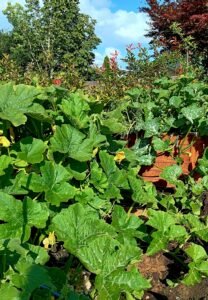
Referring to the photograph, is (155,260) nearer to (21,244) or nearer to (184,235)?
(184,235)

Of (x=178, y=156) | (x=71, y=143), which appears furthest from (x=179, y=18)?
(x=71, y=143)

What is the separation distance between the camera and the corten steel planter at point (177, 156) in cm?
355

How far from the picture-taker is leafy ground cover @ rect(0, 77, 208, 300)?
1.49 meters

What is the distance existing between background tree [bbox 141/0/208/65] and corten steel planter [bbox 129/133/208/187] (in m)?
10.8

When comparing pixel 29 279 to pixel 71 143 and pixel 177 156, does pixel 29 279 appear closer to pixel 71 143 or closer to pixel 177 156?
pixel 71 143

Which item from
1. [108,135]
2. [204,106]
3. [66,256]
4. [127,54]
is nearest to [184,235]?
[66,256]

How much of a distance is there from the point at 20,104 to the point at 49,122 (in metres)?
0.20

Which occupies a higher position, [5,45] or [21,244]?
[5,45]

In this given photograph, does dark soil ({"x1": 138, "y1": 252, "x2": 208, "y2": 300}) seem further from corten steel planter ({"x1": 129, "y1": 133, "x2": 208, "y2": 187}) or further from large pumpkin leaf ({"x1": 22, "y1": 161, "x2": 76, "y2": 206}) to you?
corten steel planter ({"x1": 129, "y1": 133, "x2": 208, "y2": 187})

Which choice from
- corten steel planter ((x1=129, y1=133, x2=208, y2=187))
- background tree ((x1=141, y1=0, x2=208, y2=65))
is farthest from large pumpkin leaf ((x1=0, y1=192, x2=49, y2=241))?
background tree ((x1=141, y1=0, x2=208, y2=65))

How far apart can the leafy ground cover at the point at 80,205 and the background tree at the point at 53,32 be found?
414 cm

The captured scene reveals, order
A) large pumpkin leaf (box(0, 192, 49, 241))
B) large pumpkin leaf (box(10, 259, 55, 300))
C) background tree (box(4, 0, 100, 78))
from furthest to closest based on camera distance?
background tree (box(4, 0, 100, 78)) → large pumpkin leaf (box(0, 192, 49, 241)) → large pumpkin leaf (box(10, 259, 55, 300))

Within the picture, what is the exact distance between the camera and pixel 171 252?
271cm

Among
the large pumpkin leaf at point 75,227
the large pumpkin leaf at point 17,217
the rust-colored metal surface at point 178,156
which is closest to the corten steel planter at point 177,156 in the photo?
the rust-colored metal surface at point 178,156
